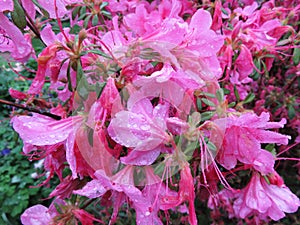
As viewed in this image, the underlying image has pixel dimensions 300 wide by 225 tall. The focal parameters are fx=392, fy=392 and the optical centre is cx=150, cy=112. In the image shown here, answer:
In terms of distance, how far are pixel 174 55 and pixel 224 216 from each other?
1391mm

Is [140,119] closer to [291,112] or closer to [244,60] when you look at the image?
[244,60]

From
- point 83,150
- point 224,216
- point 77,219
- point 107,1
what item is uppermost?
point 107,1

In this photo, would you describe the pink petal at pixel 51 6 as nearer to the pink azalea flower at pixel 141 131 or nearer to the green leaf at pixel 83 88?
the green leaf at pixel 83 88

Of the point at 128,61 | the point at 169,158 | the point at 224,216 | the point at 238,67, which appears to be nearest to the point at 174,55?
the point at 128,61

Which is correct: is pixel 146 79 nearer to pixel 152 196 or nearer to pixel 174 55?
pixel 174 55

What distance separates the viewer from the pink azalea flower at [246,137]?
29.6 inches

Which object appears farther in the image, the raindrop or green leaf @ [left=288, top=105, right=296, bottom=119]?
green leaf @ [left=288, top=105, right=296, bottom=119]

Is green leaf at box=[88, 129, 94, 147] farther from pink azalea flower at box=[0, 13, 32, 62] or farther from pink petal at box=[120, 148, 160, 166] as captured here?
pink azalea flower at box=[0, 13, 32, 62]

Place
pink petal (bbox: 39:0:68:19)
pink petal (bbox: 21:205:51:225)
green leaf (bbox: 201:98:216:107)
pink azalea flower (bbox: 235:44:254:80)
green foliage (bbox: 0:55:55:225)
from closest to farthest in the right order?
pink petal (bbox: 39:0:68:19)
green leaf (bbox: 201:98:216:107)
pink petal (bbox: 21:205:51:225)
pink azalea flower (bbox: 235:44:254:80)
green foliage (bbox: 0:55:55:225)

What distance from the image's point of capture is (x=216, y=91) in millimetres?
942

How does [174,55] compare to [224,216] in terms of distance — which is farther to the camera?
[224,216]

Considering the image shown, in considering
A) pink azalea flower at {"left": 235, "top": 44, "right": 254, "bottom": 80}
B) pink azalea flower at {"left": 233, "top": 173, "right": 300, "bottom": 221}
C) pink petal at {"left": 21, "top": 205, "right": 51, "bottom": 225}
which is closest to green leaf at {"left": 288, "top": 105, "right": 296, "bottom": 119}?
pink azalea flower at {"left": 235, "top": 44, "right": 254, "bottom": 80}

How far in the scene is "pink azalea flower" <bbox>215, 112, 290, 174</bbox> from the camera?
75 cm

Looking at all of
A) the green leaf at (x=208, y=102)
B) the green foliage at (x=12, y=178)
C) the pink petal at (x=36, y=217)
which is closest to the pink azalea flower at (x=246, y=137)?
the green leaf at (x=208, y=102)
